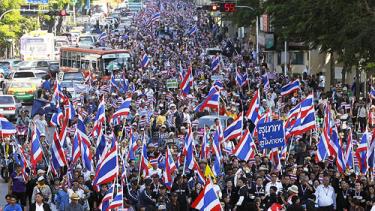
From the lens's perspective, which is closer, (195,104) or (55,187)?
(55,187)

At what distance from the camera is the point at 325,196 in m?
21.6

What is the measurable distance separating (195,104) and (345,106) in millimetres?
5142

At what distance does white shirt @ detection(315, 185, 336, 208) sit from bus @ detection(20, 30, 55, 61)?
52475mm

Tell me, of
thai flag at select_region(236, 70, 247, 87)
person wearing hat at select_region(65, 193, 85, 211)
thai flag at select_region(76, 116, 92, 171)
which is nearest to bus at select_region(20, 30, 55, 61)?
thai flag at select_region(236, 70, 247, 87)

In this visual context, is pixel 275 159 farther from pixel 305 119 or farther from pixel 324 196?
pixel 324 196

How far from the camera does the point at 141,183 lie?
920 inches

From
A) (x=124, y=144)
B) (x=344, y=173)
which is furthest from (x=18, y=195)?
(x=344, y=173)

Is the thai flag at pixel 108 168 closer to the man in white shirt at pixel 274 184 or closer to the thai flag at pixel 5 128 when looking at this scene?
the man in white shirt at pixel 274 184

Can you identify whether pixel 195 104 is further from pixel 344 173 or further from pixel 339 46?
pixel 344 173

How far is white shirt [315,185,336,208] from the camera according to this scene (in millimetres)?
21609

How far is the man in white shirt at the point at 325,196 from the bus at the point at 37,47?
172ft

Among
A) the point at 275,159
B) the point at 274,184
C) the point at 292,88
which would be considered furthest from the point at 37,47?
the point at 274,184

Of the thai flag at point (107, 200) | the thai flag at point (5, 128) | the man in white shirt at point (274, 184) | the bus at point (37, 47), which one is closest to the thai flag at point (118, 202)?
the thai flag at point (107, 200)

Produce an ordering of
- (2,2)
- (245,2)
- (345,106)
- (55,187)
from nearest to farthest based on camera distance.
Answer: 1. (55,187)
2. (345,106)
3. (245,2)
4. (2,2)
